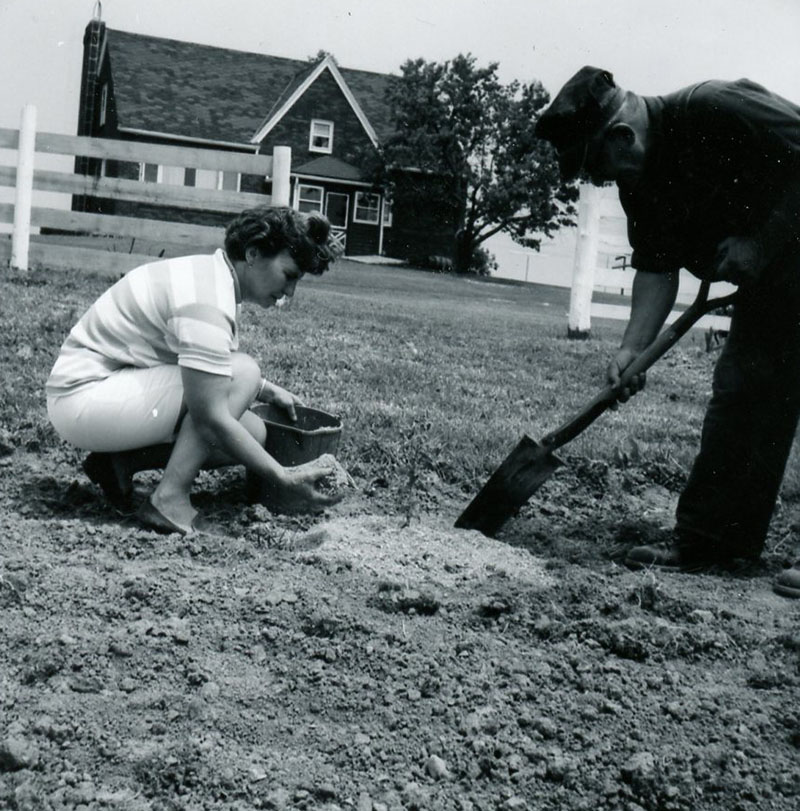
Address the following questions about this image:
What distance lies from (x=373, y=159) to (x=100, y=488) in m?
31.5

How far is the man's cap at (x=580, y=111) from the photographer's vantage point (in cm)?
323

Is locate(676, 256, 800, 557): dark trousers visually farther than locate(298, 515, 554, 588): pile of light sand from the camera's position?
Yes

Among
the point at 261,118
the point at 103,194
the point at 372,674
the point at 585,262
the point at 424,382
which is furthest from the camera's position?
the point at 261,118

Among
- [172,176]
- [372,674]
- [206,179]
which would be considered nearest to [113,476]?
[372,674]

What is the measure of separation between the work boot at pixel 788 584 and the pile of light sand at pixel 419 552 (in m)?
0.75

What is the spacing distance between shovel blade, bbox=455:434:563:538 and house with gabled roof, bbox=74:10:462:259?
2824cm

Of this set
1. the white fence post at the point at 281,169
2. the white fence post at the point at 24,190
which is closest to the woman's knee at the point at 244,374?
the white fence post at the point at 281,169

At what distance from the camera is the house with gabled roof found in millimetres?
31875

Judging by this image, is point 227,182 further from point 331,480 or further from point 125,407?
point 125,407

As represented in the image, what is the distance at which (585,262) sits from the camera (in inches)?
375

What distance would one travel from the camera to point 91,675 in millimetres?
2398

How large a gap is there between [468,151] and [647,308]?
3143cm

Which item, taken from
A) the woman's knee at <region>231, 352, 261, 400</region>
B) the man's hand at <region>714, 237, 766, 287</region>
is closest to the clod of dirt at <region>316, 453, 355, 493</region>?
the woman's knee at <region>231, 352, 261, 400</region>

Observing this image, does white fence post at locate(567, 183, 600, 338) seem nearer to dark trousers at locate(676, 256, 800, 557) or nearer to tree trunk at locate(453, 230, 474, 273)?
dark trousers at locate(676, 256, 800, 557)
